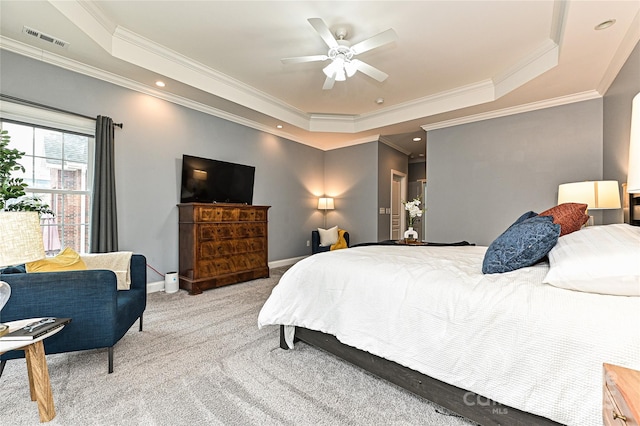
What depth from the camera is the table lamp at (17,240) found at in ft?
3.86

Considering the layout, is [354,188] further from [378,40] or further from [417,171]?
[378,40]

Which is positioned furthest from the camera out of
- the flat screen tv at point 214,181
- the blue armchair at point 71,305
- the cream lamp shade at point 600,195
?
the flat screen tv at point 214,181

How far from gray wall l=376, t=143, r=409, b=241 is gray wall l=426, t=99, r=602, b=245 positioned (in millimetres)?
1116

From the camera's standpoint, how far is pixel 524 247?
4.79ft

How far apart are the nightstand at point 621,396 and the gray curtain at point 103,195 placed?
4.02 metres

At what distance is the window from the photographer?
113 inches

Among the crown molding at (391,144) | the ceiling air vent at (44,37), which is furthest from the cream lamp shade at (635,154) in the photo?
the crown molding at (391,144)

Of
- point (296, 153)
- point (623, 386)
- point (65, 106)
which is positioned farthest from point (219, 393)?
point (296, 153)

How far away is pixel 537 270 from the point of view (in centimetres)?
144

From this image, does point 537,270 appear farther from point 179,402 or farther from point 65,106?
point 65,106

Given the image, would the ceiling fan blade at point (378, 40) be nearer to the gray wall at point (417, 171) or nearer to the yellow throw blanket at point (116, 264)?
the yellow throw blanket at point (116, 264)

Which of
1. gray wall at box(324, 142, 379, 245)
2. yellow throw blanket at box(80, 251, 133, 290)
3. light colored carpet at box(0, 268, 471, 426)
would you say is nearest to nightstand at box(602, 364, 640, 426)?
light colored carpet at box(0, 268, 471, 426)

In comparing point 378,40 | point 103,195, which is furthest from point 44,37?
point 378,40

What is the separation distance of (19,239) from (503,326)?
2124mm
